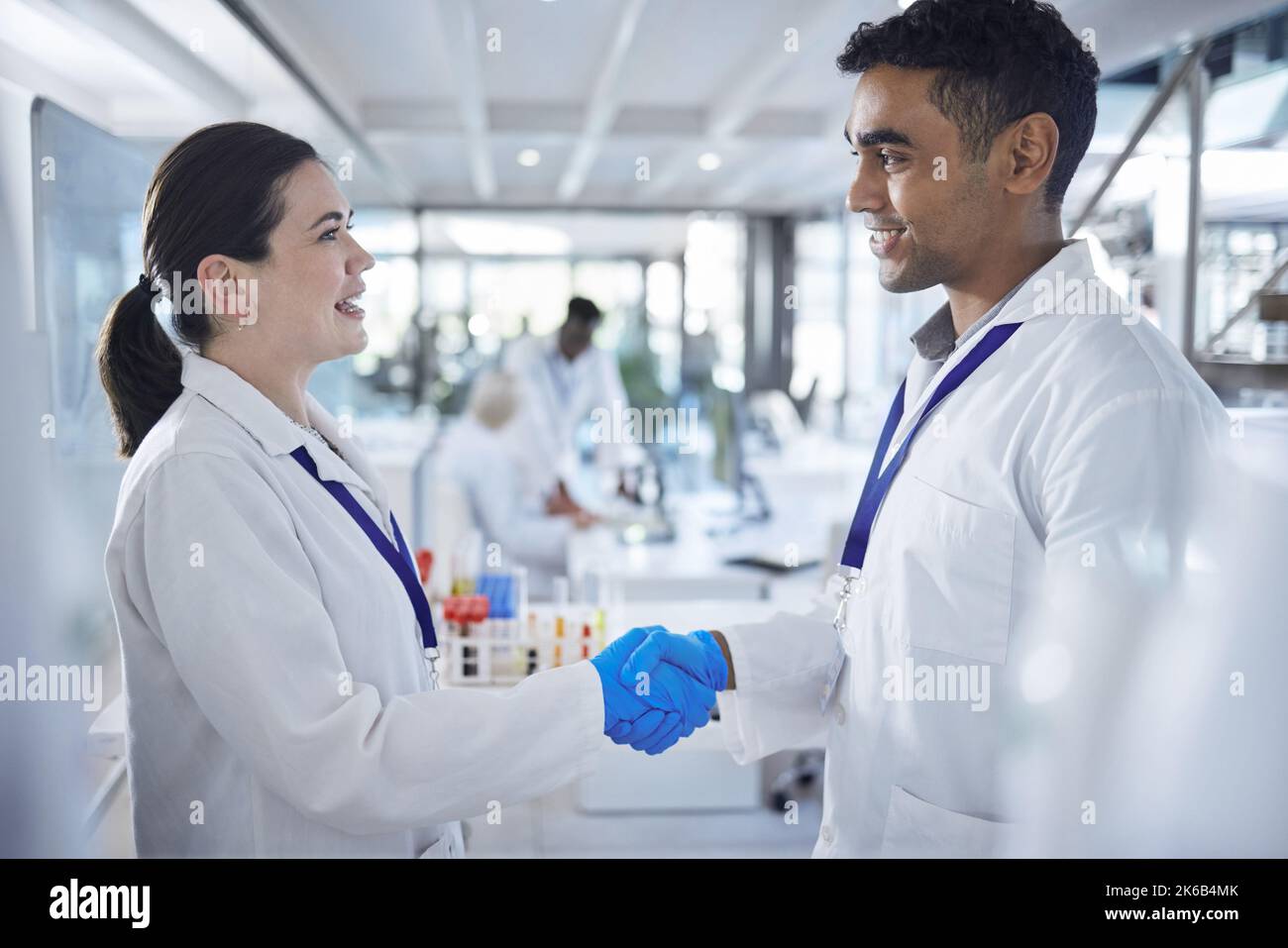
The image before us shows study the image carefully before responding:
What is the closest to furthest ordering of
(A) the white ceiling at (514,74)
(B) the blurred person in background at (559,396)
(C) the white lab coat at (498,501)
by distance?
1. (A) the white ceiling at (514,74)
2. (C) the white lab coat at (498,501)
3. (B) the blurred person in background at (559,396)

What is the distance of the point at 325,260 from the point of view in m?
1.33

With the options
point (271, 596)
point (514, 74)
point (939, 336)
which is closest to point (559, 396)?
point (514, 74)

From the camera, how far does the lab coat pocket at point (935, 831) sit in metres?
1.15

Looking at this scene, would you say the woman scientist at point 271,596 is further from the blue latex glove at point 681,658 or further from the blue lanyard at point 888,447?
the blue lanyard at point 888,447

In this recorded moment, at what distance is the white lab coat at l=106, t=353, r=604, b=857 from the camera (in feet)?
3.44

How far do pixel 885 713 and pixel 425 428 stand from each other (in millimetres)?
5574

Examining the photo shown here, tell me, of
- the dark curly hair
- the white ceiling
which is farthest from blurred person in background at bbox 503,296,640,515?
the dark curly hair

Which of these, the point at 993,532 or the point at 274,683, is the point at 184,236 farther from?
the point at 993,532

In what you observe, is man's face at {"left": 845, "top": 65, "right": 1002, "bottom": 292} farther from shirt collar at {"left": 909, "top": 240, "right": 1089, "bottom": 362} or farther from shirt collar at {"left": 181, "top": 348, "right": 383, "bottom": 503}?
shirt collar at {"left": 181, "top": 348, "right": 383, "bottom": 503}

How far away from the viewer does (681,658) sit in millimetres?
1428

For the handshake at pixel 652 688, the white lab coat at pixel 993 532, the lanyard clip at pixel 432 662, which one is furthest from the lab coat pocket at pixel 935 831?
the lanyard clip at pixel 432 662

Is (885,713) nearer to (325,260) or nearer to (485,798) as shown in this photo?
(485,798)

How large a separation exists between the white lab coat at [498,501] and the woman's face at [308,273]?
2847 millimetres

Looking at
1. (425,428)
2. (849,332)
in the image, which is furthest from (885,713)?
(849,332)
